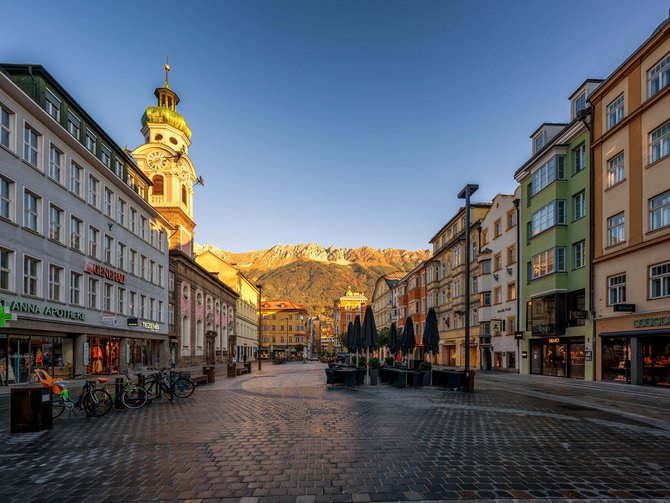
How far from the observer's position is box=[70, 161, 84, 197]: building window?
1106 inches

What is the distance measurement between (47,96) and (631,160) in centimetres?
3036

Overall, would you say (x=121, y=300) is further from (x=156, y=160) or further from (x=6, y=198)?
(x=156, y=160)

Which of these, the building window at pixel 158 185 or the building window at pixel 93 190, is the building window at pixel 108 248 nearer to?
the building window at pixel 93 190

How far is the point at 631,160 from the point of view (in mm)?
24438

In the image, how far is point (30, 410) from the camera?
10.5 m

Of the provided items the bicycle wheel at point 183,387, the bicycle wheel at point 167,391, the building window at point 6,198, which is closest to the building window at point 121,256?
the building window at point 6,198

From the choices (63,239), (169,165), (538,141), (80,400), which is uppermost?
(169,165)

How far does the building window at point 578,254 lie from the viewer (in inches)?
1144

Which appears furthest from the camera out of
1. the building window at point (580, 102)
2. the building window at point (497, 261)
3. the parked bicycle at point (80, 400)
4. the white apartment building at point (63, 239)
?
the building window at point (497, 261)

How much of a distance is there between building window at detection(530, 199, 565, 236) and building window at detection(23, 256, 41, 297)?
1183 inches

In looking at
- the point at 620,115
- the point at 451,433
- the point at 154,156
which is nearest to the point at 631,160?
the point at 620,115

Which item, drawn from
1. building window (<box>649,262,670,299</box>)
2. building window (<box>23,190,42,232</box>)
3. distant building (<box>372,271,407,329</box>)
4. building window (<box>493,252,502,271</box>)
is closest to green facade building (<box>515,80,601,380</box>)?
building window (<box>649,262,670,299</box>)

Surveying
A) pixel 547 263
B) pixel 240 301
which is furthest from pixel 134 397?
pixel 240 301

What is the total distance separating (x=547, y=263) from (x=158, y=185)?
43.1 m
